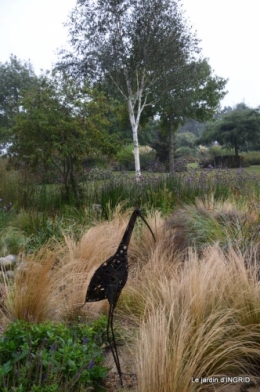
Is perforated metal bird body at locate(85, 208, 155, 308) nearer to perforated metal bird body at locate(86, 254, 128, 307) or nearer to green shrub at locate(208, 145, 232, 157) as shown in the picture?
perforated metal bird body at locate(86, 254, 128, 307)

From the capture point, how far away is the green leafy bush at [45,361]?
177 centimetres

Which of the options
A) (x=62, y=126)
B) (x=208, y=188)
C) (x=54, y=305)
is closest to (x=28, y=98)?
(x=62, y=126)

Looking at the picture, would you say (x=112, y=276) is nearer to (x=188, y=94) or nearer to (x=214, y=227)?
(x=214, y=227)

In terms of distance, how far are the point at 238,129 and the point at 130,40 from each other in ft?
41.9

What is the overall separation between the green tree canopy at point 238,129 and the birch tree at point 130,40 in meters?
10.6

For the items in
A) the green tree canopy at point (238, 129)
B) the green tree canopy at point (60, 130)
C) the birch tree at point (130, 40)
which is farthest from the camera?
the green tree canopy at point (238, 129)

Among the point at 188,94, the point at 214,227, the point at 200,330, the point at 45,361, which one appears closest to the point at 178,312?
the point at 200,330

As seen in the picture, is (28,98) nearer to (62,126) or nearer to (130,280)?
(62,126)

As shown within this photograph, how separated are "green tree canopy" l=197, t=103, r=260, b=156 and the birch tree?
10628mm

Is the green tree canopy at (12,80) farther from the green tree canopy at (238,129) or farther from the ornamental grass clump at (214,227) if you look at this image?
the ornamental grass clump at (214,227)

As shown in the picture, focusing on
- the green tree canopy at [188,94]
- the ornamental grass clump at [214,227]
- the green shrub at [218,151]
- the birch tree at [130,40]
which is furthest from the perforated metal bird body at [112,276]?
the green shrub at [218,151]

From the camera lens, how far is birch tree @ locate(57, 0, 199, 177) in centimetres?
1892

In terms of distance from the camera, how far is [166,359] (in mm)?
1823

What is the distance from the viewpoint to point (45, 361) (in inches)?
73.0
